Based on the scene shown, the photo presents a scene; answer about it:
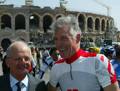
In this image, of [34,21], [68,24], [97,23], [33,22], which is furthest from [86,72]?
[97,23]

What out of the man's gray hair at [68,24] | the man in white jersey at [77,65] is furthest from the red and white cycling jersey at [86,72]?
the man's gray hair at [68,24]

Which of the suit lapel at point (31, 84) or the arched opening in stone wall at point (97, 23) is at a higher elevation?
the arched opening in stone wall at point (97, 23)

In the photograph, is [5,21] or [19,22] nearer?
[5,21]

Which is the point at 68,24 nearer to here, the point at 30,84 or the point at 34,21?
the point at 30,84

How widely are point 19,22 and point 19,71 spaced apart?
3413 inches

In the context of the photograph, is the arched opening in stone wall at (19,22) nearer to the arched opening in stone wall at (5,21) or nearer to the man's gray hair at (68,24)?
the arched opening in stone wall at (5,21)

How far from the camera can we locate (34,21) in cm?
9081

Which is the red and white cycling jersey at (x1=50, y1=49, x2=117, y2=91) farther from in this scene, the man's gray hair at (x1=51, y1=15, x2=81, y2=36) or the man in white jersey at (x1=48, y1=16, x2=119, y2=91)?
the man's gray hair at (x1=51, y1=15, x2=81, y2=36)

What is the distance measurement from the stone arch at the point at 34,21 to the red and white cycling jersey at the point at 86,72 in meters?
84.3

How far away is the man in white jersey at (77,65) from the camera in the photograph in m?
4.14

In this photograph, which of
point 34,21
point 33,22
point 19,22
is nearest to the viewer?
point 19,22

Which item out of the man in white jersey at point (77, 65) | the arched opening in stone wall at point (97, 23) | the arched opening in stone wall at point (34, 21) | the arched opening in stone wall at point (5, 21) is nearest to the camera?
the man in white jersey at point (77, 65)

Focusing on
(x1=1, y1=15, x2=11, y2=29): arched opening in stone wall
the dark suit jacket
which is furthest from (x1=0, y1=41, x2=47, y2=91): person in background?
(x1=1, y1=15, x2=11, y2=29): arched opening in stone wall

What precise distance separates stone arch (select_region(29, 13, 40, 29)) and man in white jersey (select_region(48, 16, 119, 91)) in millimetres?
84266
